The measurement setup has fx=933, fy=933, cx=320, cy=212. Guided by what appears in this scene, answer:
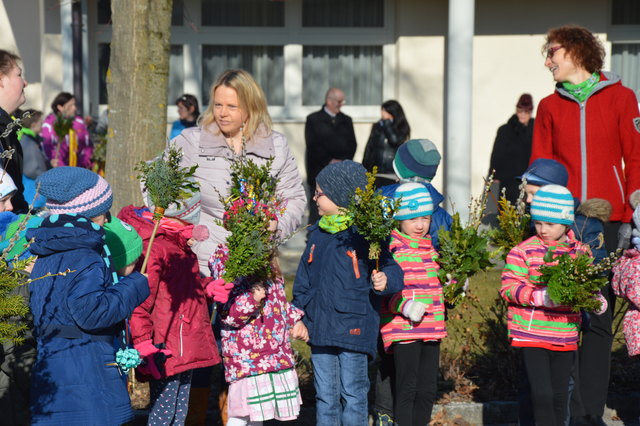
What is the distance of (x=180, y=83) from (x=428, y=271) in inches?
367

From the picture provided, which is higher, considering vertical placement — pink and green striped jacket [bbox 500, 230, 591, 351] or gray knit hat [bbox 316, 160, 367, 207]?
gray knit hat [bbox 316, 160, 367, 207]

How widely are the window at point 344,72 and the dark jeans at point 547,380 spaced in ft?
30.3

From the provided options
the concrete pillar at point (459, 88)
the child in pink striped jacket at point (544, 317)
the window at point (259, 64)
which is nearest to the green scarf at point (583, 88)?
the child in pink striped jacket at point (544, 317)

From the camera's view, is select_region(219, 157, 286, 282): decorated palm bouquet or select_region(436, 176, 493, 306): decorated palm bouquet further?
select_region(436, 176, 493, 306): decorated palm bouquet

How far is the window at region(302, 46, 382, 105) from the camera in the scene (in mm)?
14234

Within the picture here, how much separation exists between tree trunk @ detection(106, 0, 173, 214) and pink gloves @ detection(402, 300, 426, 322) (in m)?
2.71

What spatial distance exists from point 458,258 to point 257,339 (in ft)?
4.18

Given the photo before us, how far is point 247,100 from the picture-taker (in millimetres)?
5535

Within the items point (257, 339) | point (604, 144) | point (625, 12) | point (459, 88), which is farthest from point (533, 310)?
point (625, 12)

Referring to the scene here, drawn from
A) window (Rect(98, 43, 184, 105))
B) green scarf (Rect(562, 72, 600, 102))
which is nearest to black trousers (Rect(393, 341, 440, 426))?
green scarf (Rect(562, 72, 600, 102))

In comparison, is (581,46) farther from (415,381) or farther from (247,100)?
(415,381)

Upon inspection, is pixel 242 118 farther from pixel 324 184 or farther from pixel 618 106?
pixel 618 106

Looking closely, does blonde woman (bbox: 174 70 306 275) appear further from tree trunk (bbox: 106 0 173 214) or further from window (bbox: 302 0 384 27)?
window (bbox: 302 0 384 27)

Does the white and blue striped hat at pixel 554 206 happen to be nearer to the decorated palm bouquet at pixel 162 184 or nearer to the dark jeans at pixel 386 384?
the dark jeans at pixel 386 384
